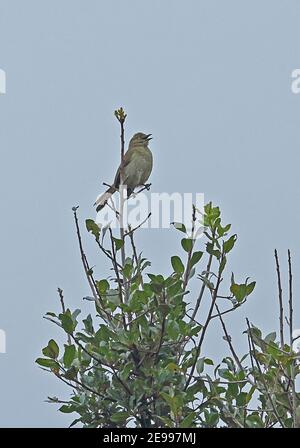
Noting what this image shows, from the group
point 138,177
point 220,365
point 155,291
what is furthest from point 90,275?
point 138,177

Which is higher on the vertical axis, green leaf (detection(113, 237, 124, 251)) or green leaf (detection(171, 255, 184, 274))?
green leaf (detection(113, 237, 124, 251))

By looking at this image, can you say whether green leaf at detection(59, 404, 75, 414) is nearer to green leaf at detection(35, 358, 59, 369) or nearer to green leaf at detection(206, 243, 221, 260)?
green leaf at detection(35, 358, 59, 369)

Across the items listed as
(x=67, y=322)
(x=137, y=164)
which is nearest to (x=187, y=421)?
(x=67, y=322)

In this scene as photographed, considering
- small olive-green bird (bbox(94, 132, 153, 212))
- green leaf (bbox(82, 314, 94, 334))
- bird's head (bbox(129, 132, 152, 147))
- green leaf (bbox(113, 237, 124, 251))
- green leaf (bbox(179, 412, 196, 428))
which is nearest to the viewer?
green leaf (bbox(179, 412, 196, 428))

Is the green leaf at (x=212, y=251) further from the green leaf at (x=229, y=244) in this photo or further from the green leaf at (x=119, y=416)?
the green leaf at (x=119, y=416)

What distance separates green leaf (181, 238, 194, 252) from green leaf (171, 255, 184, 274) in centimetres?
5

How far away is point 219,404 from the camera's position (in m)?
4.04

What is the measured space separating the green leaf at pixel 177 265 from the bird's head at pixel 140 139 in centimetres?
483

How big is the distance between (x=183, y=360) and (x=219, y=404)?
8.6 inches

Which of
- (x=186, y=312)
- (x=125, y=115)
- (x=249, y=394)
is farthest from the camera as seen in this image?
(x=125, y=115)

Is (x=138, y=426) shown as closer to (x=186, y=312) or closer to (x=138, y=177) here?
(x=186, y=312)

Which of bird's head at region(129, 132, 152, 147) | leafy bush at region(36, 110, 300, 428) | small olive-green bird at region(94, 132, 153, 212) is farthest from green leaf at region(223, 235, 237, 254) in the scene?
bird's head at region(129, 132, 152, 147)

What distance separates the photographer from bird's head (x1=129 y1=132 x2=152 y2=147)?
916 centimetres

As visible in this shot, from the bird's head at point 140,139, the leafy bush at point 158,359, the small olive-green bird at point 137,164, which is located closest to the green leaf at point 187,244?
the leafy bush at point 158,359
